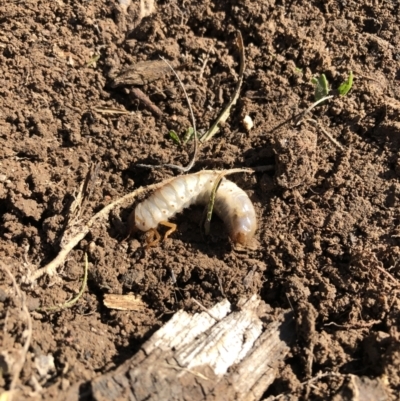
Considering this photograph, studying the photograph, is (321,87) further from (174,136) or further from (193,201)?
(193,201)

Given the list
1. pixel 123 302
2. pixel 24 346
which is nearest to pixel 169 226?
pixel 123 302

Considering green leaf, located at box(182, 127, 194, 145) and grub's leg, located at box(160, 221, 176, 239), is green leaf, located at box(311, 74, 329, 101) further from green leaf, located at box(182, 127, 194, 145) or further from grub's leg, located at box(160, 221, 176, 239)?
grub's leg, located at box(160, 221, 176, 239)

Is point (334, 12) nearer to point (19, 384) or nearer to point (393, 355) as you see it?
point (393, 355)

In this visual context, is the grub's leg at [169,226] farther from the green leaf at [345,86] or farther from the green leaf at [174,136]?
the green leaf at [345,86]

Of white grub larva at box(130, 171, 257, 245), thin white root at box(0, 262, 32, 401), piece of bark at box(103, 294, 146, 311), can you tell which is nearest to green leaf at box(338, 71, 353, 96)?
white grub larva at box(130, 171, 257, 245)

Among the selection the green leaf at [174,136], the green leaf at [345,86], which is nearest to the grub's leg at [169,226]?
the green leaf at [174,136]
